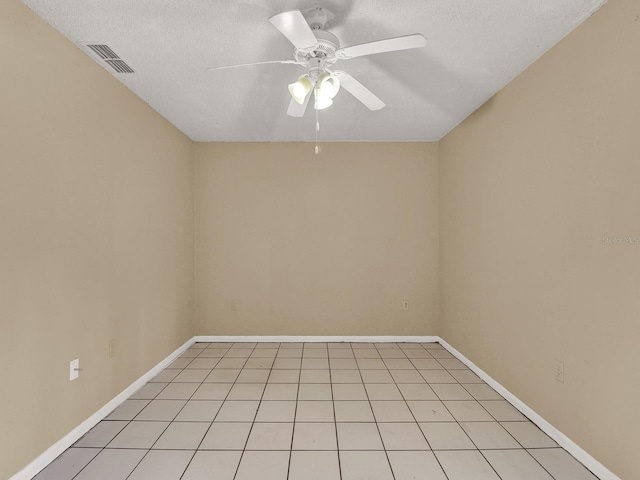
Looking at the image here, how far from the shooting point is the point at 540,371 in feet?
7.41

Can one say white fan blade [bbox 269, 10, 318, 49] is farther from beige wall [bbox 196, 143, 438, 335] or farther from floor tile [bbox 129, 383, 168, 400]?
floor tile [bbox 129, 383, 168, 400]

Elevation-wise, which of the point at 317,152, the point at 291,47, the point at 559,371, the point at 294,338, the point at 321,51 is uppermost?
the point at 291,47

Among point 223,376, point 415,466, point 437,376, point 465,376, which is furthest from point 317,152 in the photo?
point 465,376

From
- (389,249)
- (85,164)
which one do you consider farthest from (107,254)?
(389,249)

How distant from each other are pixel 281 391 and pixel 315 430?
2.06ft

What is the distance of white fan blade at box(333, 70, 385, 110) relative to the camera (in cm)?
187

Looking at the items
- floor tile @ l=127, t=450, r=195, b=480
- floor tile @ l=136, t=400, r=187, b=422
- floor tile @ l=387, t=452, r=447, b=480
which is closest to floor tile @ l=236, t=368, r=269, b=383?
floor tile @ l=136, t=400, r=187, b=422

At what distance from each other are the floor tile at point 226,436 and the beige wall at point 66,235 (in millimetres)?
827

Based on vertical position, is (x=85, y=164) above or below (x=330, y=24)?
below

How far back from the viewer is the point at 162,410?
8.14 ft

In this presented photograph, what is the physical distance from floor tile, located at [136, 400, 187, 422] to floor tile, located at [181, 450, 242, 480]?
0.55 meters

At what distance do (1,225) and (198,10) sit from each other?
1.44 m

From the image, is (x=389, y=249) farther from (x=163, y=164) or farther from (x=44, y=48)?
(x=44, y=48)

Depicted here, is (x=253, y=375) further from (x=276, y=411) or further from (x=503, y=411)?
(x=503, y=411)
